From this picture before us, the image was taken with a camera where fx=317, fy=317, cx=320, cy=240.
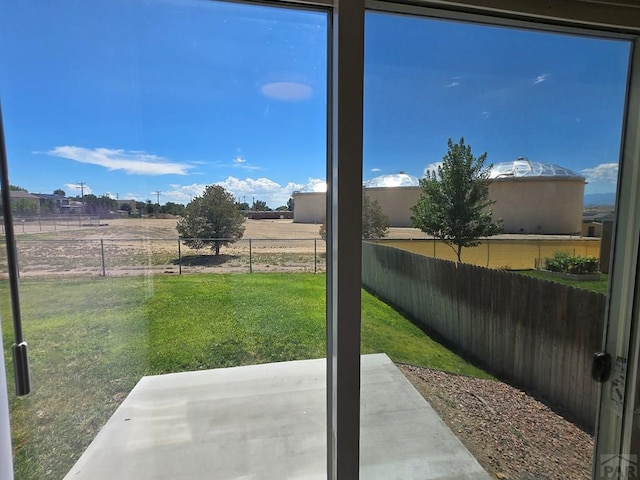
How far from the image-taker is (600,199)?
3.69 ft

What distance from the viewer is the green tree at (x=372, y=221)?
906mm

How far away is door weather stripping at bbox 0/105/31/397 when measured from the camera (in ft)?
2.31

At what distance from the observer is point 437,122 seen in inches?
39.3

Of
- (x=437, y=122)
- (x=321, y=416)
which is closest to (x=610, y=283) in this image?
(x=437, y=122)

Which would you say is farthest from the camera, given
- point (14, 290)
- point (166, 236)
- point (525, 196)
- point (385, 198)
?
point (525, 196)

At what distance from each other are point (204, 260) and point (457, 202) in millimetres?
805

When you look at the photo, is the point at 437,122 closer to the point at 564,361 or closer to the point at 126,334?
the point at 564,361

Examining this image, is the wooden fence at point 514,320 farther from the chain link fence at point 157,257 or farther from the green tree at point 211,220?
the green tree at point 211,220

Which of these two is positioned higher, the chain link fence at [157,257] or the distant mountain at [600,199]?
the distant mountain at [600,199]

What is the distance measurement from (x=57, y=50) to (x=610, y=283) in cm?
182

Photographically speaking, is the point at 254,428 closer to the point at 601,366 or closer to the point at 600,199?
the point at 601,366

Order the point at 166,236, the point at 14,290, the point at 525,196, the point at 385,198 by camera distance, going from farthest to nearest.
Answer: the point at 525,196 → the point at 385,198 → the point at 166,236 → the point at 14,290

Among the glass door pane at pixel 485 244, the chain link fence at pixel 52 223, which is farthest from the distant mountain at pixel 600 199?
the chain link fence at pixel 52 223

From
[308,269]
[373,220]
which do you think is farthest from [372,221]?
[308,269]
